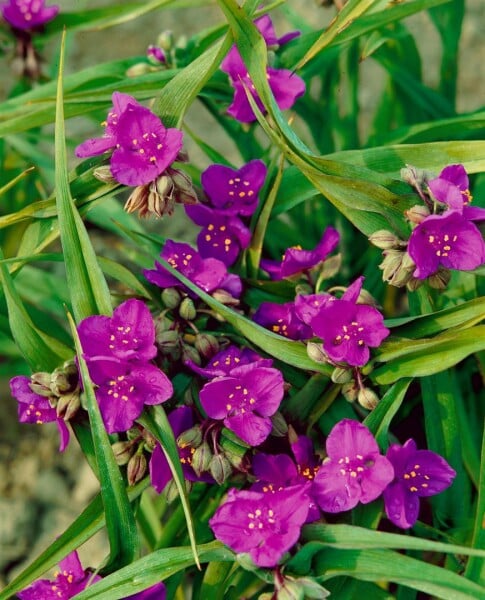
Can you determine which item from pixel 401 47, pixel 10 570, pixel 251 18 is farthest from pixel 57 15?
pixel 10 570

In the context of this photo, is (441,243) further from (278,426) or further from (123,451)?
(123,451)

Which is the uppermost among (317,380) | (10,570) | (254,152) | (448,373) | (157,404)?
(254,152)

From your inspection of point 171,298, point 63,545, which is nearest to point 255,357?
point 171,298

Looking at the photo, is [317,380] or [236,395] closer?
[236,395]

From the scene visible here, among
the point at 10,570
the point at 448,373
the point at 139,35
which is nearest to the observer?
the point at 448,373

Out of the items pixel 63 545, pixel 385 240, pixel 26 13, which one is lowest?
pixel 63 545

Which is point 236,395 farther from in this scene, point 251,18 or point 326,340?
point 251,18

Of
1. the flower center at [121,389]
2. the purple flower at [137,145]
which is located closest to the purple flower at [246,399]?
the flower center at [121,389]

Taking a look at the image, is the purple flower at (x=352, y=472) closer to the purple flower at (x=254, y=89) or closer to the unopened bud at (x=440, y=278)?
the unopened bud at (x=440, y=278)
